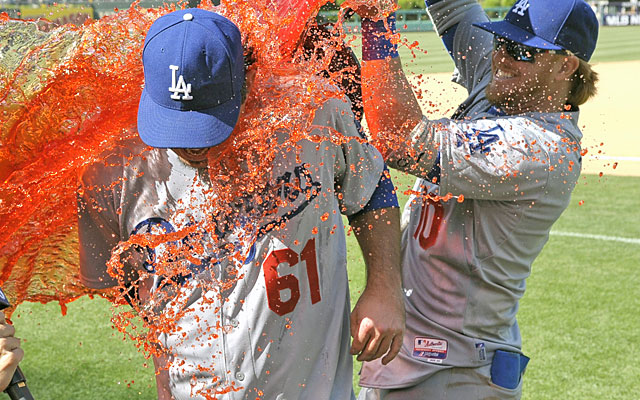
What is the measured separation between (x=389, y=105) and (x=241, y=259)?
70cm

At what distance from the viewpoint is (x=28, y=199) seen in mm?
1960

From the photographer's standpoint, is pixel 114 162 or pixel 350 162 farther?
pixel 350 162

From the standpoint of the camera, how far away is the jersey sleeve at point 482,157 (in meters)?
2.46

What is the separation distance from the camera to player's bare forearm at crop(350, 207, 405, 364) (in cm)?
221

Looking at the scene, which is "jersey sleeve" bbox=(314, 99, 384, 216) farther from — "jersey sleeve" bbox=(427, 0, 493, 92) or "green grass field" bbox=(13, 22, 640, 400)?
"jersey sleeve" bbox=(427, 0, 493, 92)

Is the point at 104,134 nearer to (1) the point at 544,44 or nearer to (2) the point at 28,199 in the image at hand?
(2) the point at 28,199

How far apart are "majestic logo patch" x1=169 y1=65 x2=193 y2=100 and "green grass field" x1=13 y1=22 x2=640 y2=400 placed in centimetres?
134

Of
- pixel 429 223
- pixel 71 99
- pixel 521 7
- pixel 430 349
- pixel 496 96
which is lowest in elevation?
pixel 430 349

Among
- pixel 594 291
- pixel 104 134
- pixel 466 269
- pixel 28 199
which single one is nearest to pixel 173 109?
pixel 104 134

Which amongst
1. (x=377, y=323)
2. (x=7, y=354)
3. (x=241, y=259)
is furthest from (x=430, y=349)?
(x=7, y=354)

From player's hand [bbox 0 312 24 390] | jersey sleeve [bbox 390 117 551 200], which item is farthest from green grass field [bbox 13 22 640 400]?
player's hand [bbox 0 312 24 390]

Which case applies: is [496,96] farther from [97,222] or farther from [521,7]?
[97,222]

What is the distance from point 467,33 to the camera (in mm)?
3004

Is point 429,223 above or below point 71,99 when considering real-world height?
below
